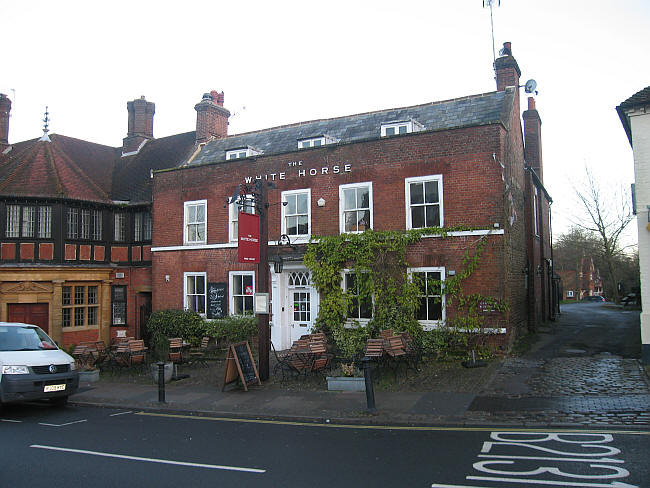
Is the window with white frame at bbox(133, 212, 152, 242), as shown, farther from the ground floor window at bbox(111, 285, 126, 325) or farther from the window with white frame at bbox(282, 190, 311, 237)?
the window with white frame at bbox(282, 190, 311, 237)

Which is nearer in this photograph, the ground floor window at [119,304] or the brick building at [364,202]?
the brick building at [364,202]

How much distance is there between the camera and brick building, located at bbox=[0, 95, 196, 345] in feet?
64.8

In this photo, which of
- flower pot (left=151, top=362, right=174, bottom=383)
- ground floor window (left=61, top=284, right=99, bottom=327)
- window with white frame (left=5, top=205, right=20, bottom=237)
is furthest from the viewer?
ground floor window (left=61, top=284, right=99, bottom=327)

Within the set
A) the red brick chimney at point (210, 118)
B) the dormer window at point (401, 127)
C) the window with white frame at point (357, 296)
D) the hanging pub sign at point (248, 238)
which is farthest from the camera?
the red brick chimney at point (210, 118)

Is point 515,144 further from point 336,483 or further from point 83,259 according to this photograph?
point 83,259

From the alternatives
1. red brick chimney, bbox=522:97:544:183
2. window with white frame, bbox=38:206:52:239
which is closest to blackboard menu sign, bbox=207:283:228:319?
window with white frame, bbox=38:206:52:239

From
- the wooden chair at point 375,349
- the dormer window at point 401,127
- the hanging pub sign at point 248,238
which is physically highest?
the dormer window at point 401,127

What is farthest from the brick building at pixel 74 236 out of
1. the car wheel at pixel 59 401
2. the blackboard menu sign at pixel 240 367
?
the blackboard menu sign at pixel 240 367

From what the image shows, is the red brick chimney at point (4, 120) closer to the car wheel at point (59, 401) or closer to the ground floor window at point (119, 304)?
the ground floor window at point (119, 304)

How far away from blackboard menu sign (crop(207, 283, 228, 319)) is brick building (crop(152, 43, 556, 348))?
0.06m

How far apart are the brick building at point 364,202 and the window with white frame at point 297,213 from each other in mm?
39

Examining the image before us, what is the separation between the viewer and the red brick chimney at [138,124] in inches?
1055

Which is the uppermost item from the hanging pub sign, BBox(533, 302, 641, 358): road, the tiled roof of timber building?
the tiled roof of timber building

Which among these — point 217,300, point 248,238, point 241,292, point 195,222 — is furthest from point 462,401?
point 195,222
